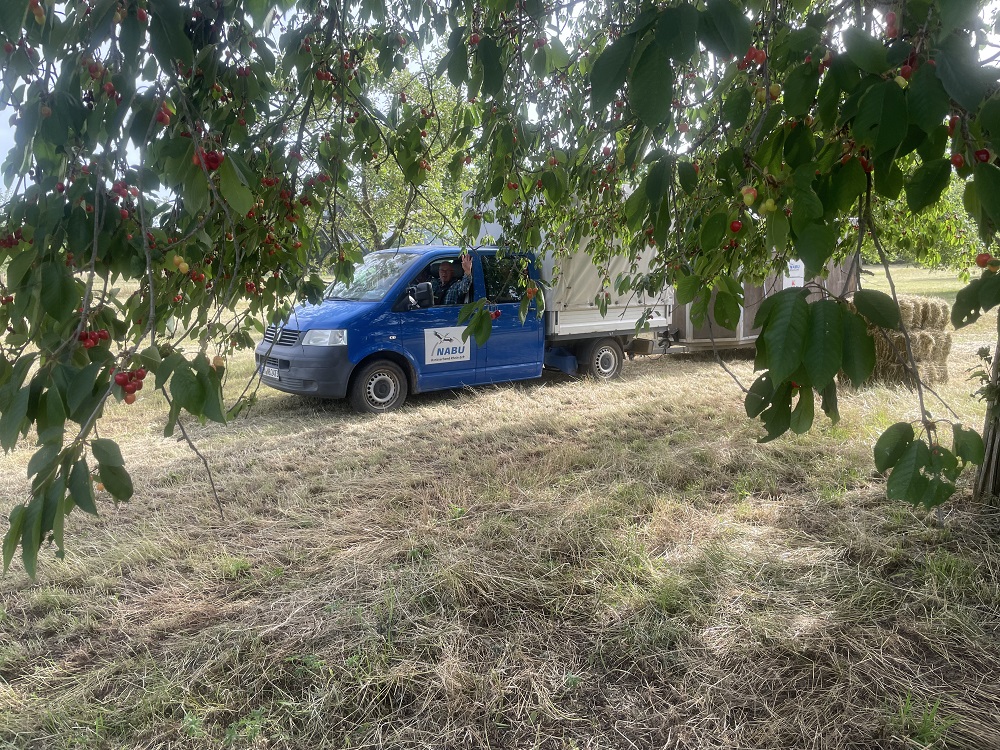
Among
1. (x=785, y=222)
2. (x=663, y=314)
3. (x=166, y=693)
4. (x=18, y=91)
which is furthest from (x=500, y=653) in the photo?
(x=663, y=314)

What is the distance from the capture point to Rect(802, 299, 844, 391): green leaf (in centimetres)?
97

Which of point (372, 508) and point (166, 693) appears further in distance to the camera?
point (372, 508)

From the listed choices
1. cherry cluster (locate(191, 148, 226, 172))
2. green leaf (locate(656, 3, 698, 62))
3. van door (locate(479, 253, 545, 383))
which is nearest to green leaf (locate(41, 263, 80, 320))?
cherry cluster (locate(191, 148, 226, 172))

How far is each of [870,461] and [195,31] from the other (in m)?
4.44

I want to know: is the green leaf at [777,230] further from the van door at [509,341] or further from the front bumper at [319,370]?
the van door at [509,341]

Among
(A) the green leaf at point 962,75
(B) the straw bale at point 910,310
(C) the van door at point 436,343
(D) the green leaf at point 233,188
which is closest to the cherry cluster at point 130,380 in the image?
(D) the green leaf at point 233,188

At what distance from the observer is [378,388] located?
6.70 meters

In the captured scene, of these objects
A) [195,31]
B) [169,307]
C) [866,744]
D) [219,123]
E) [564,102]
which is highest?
[564,102]

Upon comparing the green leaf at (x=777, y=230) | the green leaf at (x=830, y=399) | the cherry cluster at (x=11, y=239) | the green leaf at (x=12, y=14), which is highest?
the green leaf at (x=12, y=14)

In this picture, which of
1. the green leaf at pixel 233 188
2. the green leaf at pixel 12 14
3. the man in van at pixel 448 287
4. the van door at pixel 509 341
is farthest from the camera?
the van door at pixel 509 341

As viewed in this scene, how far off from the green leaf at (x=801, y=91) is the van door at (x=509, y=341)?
231 inches

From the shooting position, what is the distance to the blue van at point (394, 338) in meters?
6.39

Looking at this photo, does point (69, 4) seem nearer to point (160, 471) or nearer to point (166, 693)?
point (166, 693)

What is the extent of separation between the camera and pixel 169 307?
7.63 feet
